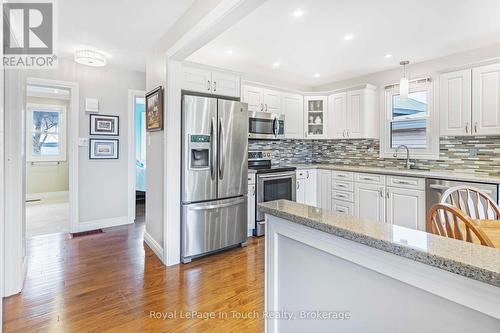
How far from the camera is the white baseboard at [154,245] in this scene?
3076mm

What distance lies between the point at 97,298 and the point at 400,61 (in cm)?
454

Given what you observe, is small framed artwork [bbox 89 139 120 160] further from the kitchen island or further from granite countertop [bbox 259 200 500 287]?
granite countertop [bbox 259 200 500 287]

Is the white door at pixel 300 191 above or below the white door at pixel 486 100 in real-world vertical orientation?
below

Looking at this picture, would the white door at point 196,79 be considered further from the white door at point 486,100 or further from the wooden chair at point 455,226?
the white door at point 486,100

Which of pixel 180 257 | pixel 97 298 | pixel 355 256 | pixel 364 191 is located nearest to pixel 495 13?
pixel 364 191

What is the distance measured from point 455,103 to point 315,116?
210 centimetres

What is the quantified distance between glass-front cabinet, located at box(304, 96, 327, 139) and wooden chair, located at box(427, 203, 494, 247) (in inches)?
143

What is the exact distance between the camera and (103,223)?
4.21 metres

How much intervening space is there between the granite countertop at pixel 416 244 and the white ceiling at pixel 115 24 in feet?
7.36

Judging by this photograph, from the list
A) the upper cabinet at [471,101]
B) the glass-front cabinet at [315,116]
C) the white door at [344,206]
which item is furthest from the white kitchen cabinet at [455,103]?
the glass-front cabinet at [315,116]

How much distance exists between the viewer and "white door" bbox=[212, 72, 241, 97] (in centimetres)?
323

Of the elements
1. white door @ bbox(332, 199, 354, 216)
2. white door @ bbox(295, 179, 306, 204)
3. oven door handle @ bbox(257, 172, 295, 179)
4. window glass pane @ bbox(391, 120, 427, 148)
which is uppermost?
window glass pane @ bbox(391, 120, 427, 148)

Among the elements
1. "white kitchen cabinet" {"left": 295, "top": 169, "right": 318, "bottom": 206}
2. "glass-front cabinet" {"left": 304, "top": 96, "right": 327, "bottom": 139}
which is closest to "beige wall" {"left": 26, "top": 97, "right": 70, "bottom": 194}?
"glass-front cabinet" {"left": 304, "top": 96, "right": 327, "bottom": 139}

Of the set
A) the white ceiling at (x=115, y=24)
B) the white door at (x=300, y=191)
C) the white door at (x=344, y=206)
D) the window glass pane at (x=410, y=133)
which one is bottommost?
the white door at (x=344, y=206)
